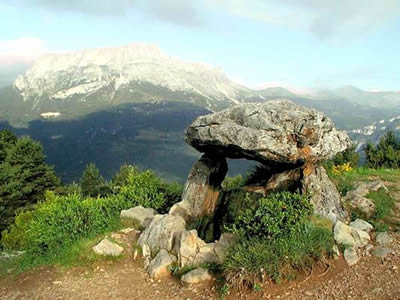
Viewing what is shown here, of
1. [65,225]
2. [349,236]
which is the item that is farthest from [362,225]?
[65,225]

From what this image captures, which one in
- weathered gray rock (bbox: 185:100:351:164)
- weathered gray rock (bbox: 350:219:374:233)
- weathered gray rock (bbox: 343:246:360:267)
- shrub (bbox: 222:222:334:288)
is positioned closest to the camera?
shrub (bbox: 222:222:334:288)

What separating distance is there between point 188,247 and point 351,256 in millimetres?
4829

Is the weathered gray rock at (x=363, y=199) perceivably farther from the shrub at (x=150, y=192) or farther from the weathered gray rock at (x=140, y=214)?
the weathered gray rock at (x=140, y=214)

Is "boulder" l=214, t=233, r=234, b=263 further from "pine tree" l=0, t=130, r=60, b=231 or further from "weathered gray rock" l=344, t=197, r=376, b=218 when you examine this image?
"pine tree" l=0, t=130, r=60, b=231

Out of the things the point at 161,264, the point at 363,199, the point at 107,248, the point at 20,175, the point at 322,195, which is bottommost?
the point at 20,175

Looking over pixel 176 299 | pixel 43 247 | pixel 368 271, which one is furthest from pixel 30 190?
pixel 368 271

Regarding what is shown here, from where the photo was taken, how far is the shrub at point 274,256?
9180mm

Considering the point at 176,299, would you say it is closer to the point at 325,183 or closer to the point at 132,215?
the point at 132,215

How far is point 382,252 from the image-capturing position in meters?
10.1

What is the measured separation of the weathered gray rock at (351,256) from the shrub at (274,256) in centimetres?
49

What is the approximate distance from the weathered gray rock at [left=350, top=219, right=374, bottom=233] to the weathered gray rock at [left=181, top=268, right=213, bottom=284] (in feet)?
17.2

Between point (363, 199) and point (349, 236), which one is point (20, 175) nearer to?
point (363, 199)

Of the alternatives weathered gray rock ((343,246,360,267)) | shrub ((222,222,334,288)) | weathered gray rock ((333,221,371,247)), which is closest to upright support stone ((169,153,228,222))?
shrub ((222,222,334,288))

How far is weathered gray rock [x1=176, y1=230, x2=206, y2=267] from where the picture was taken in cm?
1095
